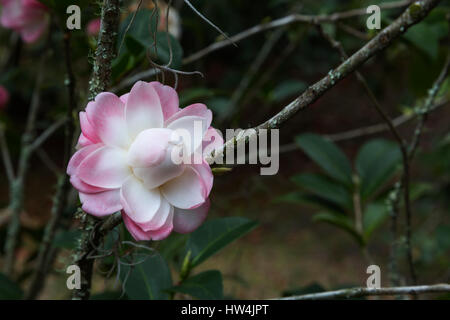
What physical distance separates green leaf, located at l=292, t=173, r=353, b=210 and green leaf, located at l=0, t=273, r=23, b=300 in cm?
46

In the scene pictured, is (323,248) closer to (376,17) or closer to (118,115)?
(376,17)

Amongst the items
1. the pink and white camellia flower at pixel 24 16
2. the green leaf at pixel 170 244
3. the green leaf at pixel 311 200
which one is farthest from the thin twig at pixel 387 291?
the pink and white camellia flower at pixel 24 16

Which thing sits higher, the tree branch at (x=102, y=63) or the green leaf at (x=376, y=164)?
the green leaf at (x=376, y=164)

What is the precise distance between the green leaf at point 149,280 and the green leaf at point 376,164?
0.42 metres

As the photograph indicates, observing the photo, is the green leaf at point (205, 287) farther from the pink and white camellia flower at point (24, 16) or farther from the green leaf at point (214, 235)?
the pink and white camellia flower at point (24, 16)

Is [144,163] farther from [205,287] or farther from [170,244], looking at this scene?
[170,244]

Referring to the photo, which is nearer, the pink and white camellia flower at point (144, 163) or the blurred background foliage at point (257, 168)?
the pink and white camellia flower at point (144, 163)

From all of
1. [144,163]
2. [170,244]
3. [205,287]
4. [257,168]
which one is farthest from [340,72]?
[257,168]

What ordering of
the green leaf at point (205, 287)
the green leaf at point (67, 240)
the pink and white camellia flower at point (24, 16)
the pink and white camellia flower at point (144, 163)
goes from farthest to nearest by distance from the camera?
the pink and white camellia flower at point (24, 16) → the green leaf at point (67, 240) → the green leaf at point (205, 287) → the pink and white camellia flower at point (144, 163)

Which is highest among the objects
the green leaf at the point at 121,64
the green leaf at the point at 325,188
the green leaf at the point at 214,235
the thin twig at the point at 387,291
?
the green leaf at the point at 121,64

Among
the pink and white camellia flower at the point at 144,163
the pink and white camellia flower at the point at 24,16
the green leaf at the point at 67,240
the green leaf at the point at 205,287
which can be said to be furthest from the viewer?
the pink and white camellia flower at the point at 24,16

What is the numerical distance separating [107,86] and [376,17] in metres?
0.27

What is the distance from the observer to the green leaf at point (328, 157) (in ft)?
2.83
